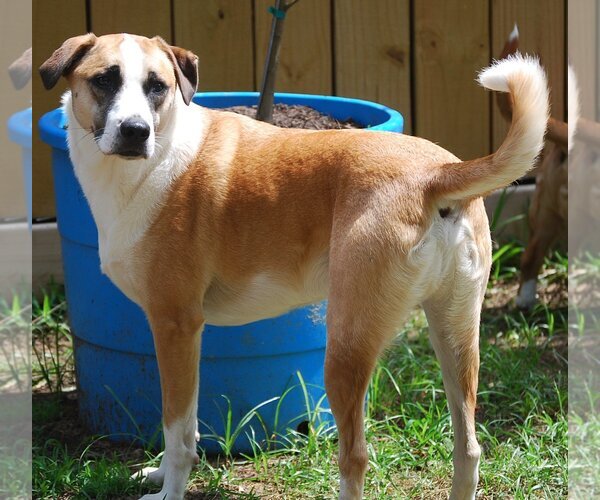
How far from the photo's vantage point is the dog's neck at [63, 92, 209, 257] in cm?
335

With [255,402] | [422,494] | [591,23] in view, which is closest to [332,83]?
[255,402]

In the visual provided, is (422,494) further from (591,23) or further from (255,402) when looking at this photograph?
(591,23)

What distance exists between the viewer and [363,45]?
18.0 ft

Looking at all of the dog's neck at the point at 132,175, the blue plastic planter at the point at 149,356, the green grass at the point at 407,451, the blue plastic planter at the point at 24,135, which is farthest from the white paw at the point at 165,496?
the blue plastic planter at the point at 24,135

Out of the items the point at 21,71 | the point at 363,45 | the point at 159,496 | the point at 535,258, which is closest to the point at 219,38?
the point at 363,45

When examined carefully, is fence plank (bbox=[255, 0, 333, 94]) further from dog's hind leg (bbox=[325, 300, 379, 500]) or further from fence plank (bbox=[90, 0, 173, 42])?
dog's hind leg (bbox=[325, 300, 379, 500])

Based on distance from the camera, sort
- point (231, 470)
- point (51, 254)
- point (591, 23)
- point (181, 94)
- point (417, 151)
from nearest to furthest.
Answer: point (591, 23) < point (417, 151) < point (181, 94) < point (231, 470) < point (51, 254)

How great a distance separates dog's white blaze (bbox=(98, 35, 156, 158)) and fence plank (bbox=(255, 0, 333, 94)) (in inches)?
84.2

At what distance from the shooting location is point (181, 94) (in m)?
3.39

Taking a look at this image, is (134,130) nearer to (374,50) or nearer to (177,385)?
(177,385)

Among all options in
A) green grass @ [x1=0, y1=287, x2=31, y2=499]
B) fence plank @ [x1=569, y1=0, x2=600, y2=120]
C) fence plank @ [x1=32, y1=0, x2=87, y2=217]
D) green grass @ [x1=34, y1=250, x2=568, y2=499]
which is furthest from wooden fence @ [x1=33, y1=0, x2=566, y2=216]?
fence plank @ [x1=569, y1=0, x2=600, y2=120]

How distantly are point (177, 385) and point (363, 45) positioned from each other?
8.83 ft

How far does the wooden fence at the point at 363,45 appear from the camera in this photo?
516 centimetres

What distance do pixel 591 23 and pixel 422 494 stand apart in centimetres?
176
